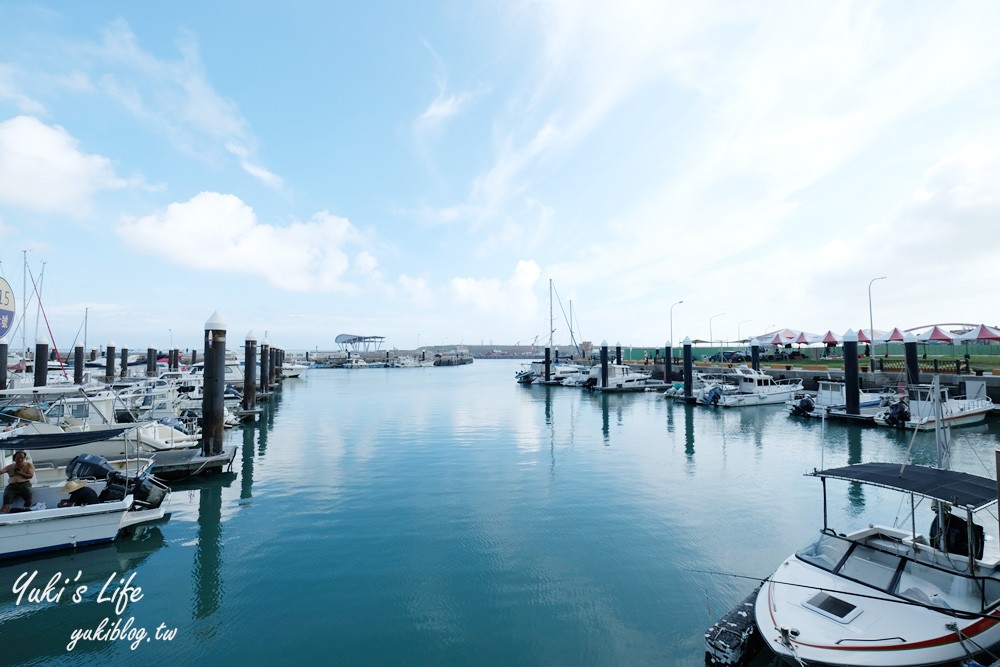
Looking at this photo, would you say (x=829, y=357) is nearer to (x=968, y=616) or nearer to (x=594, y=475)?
(x=594, y=475)

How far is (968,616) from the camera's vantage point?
7.06m

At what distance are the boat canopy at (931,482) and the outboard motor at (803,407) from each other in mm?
32020

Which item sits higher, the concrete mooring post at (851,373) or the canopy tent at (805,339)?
the canopy tent at (805,339)

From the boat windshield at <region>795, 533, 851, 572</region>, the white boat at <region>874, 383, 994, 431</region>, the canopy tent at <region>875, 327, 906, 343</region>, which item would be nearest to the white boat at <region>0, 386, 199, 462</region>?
the boat windshield at <region>795, 533, 851, 572</region>

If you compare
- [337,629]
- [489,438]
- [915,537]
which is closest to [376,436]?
[489,438]

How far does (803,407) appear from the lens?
38125 millimetres

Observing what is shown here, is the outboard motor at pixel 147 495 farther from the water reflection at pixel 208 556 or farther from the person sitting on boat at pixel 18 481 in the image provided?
the person sitting on boat at pixel 18 481

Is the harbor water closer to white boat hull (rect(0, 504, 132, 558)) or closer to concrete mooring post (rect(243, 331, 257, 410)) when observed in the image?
white boat hull (rect(0, 504, 132, 558))

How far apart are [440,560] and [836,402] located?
38.3m

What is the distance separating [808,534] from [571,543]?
681 centimetres

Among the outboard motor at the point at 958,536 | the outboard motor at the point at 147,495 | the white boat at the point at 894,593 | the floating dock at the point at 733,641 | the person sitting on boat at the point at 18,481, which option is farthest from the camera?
the outboard motor at the point at 147,495

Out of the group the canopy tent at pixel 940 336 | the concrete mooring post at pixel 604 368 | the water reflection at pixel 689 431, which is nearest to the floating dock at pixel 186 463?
the water reflection at pixel 689 431

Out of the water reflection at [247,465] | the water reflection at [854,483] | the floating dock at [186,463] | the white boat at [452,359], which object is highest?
the white boat at [452,359]

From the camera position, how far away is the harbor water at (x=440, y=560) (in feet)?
28.7
